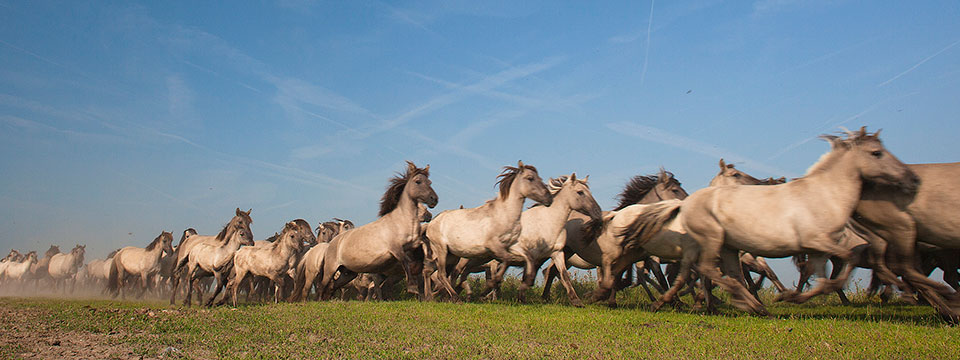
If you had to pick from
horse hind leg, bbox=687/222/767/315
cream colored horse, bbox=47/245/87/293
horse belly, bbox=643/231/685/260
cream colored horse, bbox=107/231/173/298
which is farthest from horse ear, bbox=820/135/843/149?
cream colored horse, bbox=47/245/87/293

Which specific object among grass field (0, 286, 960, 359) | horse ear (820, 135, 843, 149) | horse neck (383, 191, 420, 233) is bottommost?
grass field (0, 286, 960, 359)

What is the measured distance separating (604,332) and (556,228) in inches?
200

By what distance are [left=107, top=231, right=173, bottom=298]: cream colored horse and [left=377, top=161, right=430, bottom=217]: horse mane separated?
1219cm

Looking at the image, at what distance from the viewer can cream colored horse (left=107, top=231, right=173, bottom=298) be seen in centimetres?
2169

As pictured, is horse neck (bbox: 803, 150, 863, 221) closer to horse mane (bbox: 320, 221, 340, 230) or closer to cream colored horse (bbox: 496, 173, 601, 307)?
cream colored horse (bbox: 496, 173, 601, 307)

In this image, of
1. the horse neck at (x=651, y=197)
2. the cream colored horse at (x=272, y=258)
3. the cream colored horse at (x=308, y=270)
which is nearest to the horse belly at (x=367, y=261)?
the cream colored horse at (x=308, y=270)

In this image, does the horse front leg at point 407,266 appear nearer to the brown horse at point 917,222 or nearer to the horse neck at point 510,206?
the horse neck at point 510,206

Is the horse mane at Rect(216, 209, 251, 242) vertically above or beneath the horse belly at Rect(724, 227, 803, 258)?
above

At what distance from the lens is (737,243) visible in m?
8.63

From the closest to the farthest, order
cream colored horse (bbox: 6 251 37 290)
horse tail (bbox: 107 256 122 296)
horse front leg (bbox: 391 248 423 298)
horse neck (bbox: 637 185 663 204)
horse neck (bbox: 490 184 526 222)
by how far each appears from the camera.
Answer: horse neck (bbox: 490 184 526 222), horse front leg (bbox: 391 248 423 298), horse neck (bbox: 637 185 663 204), horse tail (bbox: 107 256 122 296), cream colored horse (bbox: 6 251 37 290)

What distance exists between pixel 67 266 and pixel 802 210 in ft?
120

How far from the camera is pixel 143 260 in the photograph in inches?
859

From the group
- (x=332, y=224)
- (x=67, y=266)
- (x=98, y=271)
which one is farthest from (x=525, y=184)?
(x=67, y=266)

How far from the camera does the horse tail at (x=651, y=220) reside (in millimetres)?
10203
